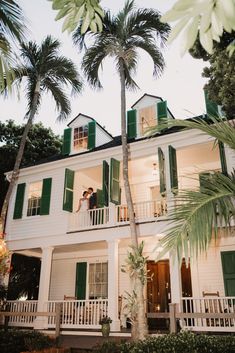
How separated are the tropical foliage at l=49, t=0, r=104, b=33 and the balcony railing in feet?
32.2

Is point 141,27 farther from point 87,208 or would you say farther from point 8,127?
point 8,127

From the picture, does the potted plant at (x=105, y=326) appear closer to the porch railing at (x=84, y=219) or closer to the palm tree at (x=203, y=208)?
the porch railing at (x=84, y=219)

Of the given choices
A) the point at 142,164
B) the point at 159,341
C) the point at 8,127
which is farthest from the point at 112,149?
the point at 8,127

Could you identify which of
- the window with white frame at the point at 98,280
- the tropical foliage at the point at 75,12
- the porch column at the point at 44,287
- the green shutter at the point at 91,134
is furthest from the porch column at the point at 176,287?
the tropical foliage at the point at 75,12

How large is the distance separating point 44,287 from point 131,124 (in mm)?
7379

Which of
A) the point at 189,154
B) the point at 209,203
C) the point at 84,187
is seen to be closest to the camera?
the point at 209,203

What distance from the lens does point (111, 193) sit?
11.5 metres

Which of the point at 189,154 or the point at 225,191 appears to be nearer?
the point at 225,191

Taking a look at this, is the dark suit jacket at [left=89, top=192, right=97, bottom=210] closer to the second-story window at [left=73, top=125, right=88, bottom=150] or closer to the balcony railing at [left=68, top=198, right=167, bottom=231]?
the balcony railing at [left=68, top=198, right=167, bottom=231]

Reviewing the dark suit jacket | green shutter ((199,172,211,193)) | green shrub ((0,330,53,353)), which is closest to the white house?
the dark suit jacket

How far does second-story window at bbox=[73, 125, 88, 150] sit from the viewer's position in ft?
49.5

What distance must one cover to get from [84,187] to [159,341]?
924 cm

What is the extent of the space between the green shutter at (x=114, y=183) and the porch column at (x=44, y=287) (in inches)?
148

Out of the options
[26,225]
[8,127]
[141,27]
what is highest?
[8,127]
